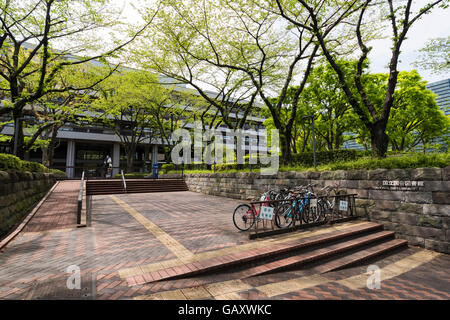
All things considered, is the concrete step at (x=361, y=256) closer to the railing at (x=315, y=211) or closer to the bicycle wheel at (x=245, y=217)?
the railing at (x=315, y=211)

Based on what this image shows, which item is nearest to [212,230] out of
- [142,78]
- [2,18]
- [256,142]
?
[2,18]

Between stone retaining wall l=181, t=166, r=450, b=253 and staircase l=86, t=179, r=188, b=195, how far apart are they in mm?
11867

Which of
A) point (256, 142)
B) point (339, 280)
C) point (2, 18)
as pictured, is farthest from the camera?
point (256, 142)

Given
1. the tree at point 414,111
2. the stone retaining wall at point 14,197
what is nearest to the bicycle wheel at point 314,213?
the stone retaining wall at point 14,197

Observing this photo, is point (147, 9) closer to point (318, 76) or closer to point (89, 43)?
point (89, 43)

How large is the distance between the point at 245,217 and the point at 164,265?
108 inches

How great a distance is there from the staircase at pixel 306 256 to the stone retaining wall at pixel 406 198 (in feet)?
1.56

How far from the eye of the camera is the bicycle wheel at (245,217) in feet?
19.7

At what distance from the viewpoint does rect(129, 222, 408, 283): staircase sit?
372 centimetres

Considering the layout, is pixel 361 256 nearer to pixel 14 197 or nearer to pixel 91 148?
pixel 14 197

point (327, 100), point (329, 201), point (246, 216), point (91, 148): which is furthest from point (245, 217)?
point (91, 148)
